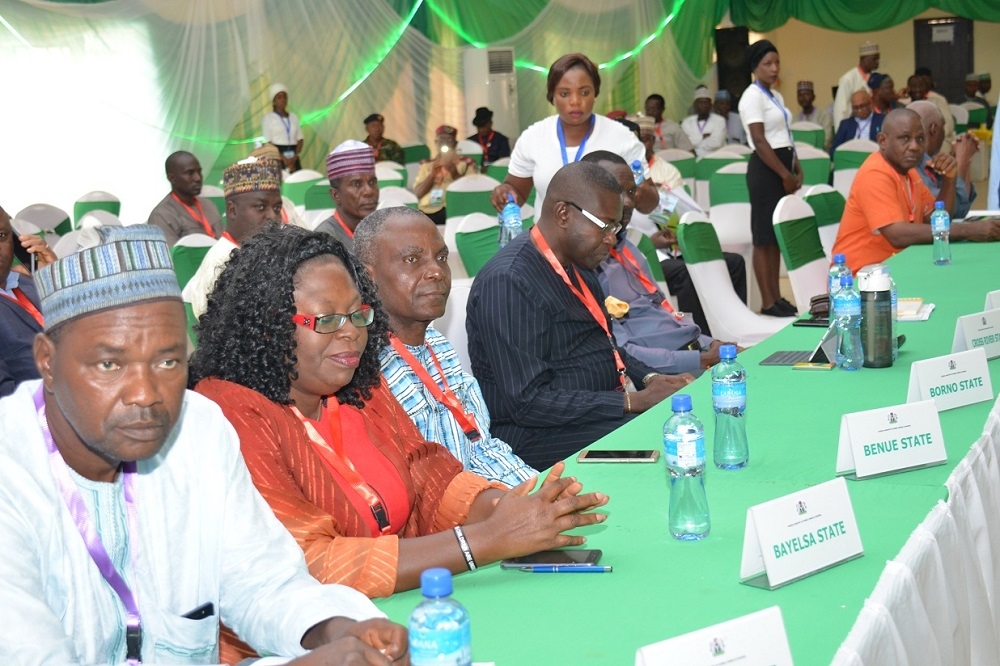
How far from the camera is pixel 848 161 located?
8.90 m

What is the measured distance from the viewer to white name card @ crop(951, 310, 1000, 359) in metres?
3.15

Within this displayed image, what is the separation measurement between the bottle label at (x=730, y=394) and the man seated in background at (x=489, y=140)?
1008 cm

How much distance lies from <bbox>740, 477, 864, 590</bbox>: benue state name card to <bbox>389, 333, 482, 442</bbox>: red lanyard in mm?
1154

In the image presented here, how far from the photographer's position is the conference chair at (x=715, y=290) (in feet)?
17.1

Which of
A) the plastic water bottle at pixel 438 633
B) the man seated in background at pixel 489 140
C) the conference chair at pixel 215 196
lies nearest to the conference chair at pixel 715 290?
the plastic water bottle at pixel 438 633

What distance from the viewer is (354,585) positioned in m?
1.86

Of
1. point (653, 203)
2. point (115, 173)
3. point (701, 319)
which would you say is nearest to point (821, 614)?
point (653, 203)

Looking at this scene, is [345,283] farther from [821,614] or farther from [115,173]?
[115,173]

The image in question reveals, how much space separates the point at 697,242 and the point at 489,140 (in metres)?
7.41

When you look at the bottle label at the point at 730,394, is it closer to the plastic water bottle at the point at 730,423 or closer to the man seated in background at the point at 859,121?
the plastic water bottle at the point at 730,423

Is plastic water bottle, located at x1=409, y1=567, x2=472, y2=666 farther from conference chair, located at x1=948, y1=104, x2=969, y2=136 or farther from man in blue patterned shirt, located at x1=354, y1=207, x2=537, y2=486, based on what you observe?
conference chair, located at x1=948, y1=104, x2=969, y2=136

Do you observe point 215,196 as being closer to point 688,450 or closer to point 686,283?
Answer: point 686,283

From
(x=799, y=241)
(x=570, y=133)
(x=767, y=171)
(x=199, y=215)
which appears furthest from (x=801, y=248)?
(x=199, y=215)

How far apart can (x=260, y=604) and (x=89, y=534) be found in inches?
10.9
